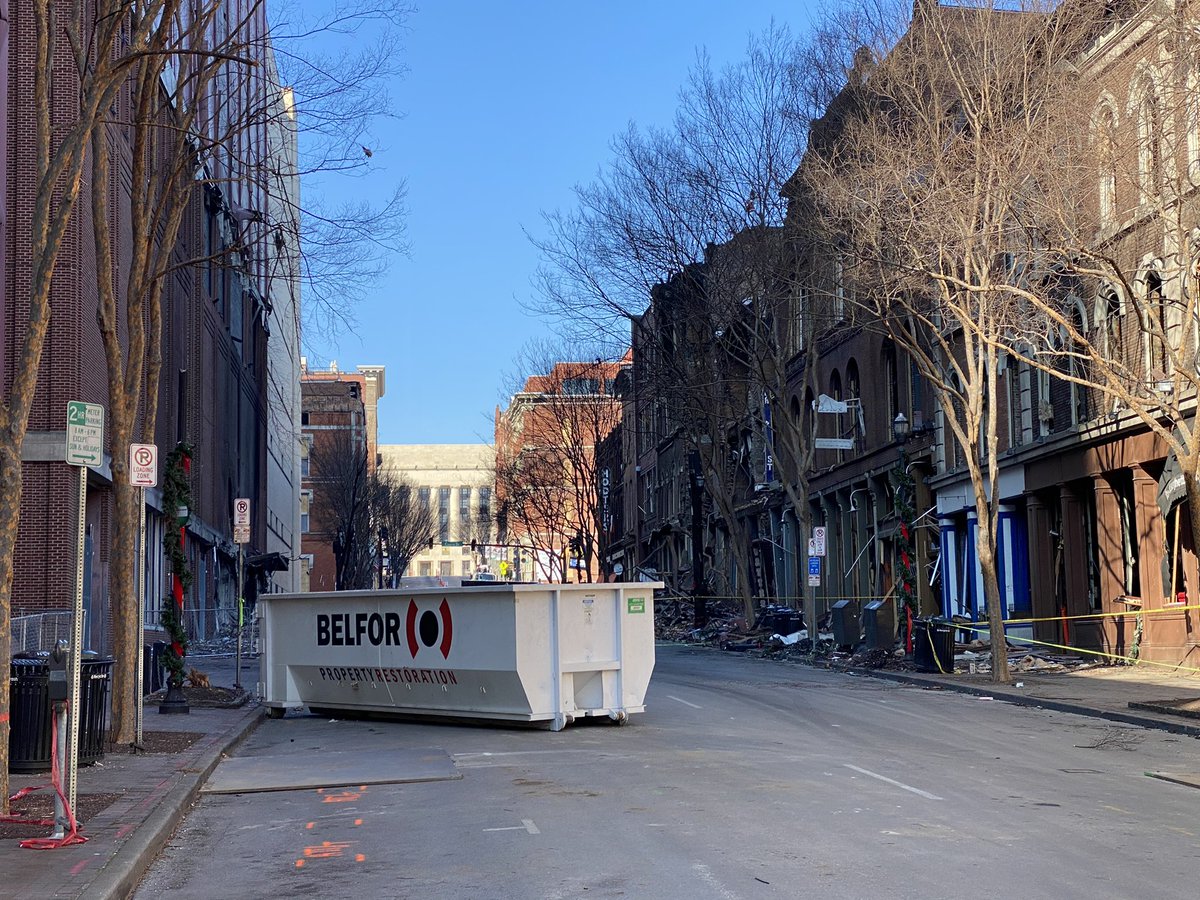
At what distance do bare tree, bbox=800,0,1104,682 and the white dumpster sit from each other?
24.6 ft

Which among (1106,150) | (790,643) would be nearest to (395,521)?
(790,643)

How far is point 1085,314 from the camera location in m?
30.4

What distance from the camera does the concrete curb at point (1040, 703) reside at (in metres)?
18.5

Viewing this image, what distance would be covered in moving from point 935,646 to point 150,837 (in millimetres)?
21136

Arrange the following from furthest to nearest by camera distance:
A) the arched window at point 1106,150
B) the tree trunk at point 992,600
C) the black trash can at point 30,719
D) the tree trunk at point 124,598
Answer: the tree trunk at point 992,600 < the arched window at point 1106,150 < the tree trunk at point 124,598 < the black trash can at point 30,719

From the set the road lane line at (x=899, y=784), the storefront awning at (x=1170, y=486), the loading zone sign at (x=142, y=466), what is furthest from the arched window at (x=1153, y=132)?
the loading zone sign at (x=142, y=466)

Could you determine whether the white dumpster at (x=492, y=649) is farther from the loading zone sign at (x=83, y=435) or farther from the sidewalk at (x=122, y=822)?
the loading zone sign at (x=83, y=435)

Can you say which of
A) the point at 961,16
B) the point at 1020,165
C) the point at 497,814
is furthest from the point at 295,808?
the point at 961,16

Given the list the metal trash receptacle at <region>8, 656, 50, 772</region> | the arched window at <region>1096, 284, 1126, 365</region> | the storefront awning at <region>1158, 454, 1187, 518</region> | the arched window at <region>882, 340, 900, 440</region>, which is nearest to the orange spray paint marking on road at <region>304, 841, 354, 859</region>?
the metal trash receptacle at <region>8, 656, 50, 772</region>

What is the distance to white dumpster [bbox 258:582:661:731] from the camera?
58.8 feet

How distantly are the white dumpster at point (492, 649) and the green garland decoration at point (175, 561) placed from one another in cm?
254

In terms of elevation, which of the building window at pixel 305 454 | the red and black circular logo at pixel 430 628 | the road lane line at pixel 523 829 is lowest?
the road lane line at pixel 523 829

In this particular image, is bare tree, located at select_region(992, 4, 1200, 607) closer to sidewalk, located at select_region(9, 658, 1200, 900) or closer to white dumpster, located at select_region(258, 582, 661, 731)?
sidewalk, located at select_region(9, 658, 1200, 900)

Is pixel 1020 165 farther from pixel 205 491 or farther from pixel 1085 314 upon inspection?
pixel 205 491
